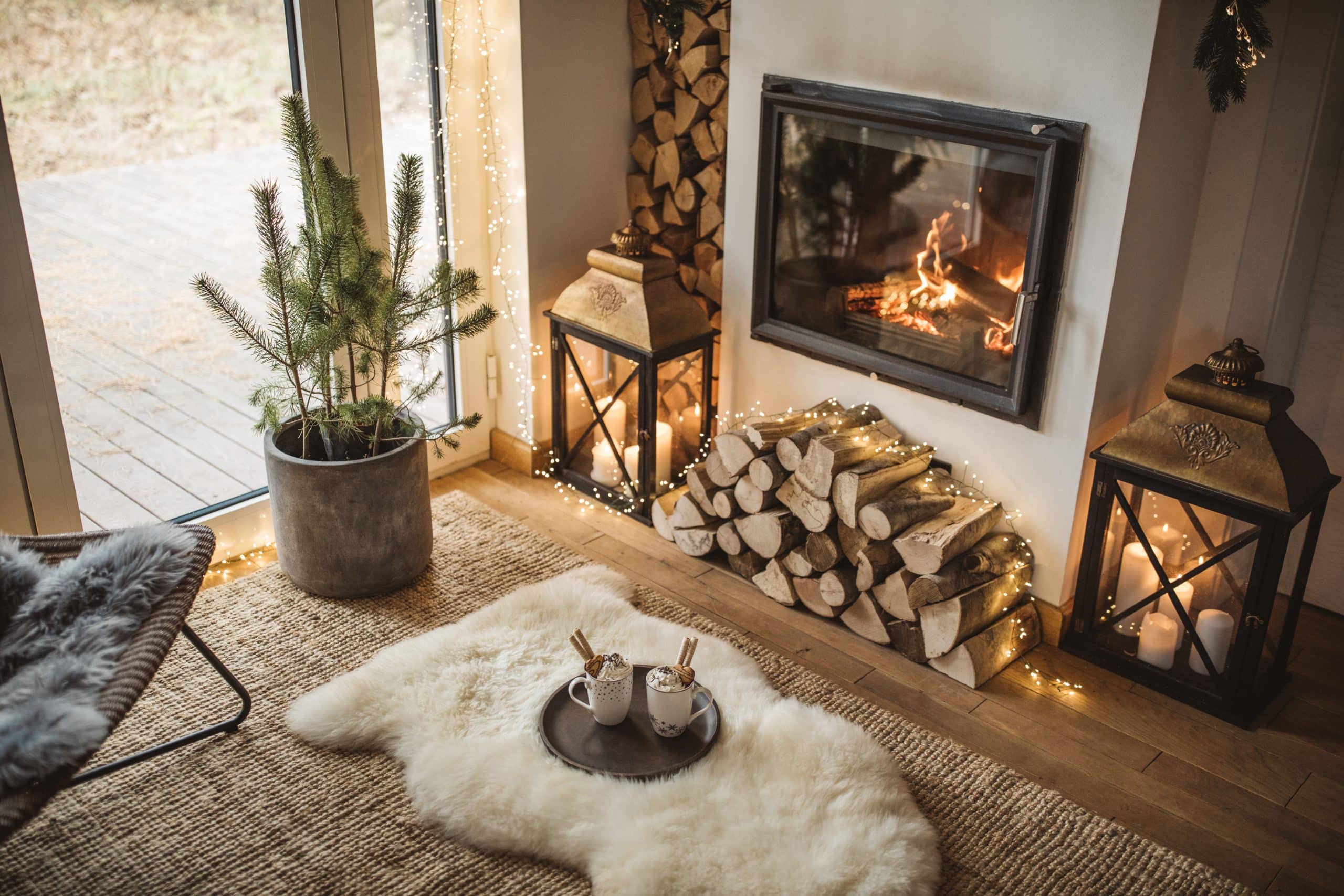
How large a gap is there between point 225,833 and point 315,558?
0.80 meters

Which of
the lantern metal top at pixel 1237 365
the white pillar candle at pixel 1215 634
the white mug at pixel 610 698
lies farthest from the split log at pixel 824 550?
the lantern metal top at pixel 1237 365

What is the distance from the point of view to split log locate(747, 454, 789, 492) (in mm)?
2670

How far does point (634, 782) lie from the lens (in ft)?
6.65

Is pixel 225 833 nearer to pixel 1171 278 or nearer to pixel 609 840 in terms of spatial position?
pixel 609 840

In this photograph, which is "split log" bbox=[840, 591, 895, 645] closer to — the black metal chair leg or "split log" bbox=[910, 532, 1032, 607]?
"split log" bbox=[910, 532, 1032, 607]

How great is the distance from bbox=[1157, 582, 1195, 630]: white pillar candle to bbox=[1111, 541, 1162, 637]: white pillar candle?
0.11ft

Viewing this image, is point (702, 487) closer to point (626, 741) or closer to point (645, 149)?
point (626, 741)

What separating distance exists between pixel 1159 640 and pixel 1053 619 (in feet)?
0.79

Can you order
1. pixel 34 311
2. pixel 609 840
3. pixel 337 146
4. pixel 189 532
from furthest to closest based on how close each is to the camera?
pixel 337 146
pixel 34 311
pixel 189 532
pixel 609 840

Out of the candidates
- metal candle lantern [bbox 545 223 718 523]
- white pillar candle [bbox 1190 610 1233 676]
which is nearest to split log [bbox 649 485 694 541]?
metal candle lantern [bbox 545 223 718 523]

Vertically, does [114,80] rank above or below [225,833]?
above

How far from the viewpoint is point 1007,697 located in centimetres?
246

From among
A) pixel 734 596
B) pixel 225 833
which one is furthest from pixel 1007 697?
pixel 225 833

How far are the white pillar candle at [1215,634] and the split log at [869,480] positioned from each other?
2.26 ft
